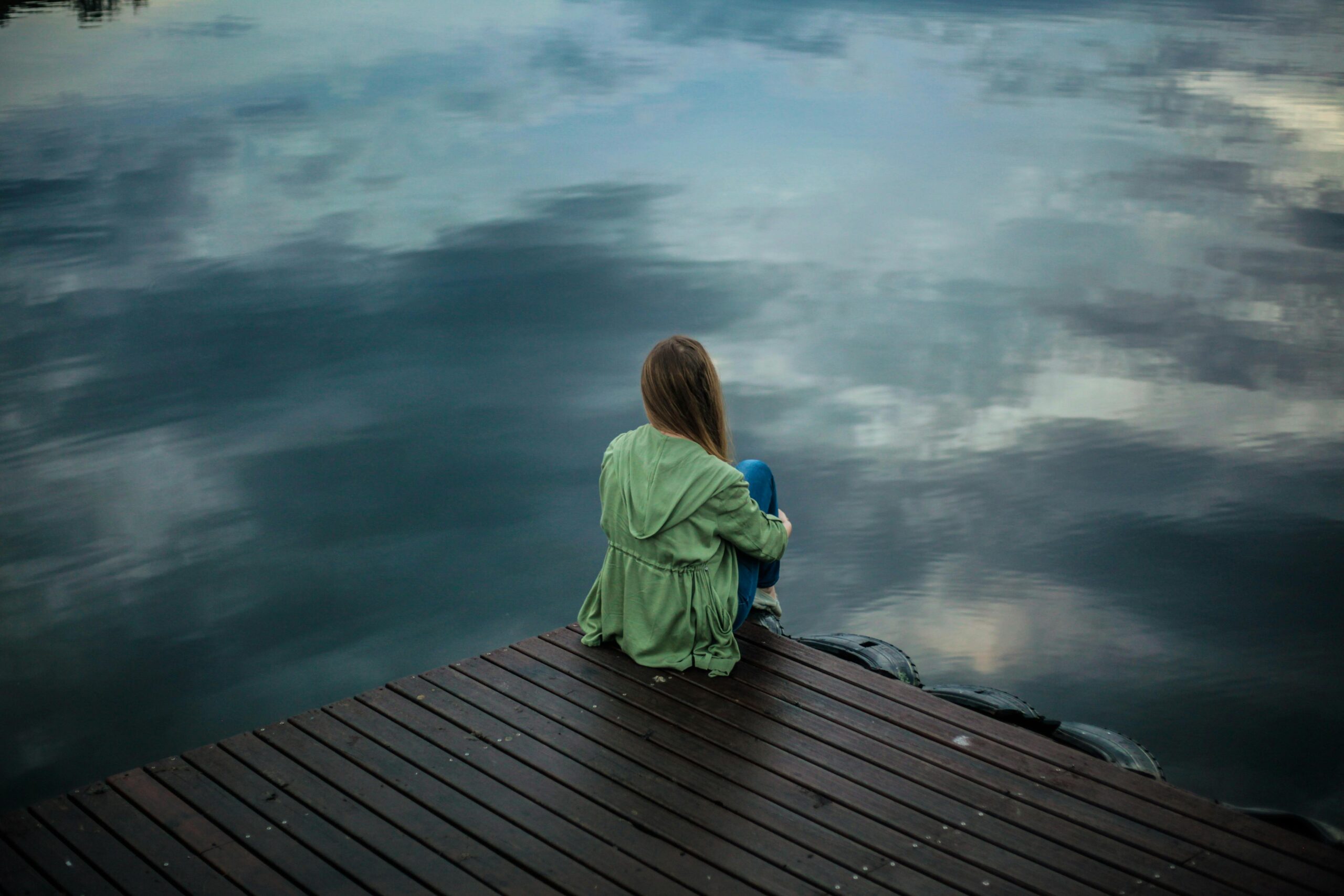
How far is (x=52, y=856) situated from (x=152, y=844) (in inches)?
8.6

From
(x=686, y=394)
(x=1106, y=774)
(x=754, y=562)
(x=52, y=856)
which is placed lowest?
(x=52, y=856)

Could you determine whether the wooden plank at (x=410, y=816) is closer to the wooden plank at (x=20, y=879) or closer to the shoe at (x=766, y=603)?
the wooden plank at (x=20, y=879)

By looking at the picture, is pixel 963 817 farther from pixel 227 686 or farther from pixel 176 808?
pixel 227 686

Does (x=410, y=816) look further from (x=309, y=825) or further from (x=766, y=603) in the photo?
(x=766, y=603)

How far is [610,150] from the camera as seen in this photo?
14.5 m

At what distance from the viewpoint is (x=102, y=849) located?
2844 mm

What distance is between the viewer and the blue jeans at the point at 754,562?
11.8 feet

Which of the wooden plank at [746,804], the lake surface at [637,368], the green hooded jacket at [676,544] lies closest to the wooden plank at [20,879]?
the wooden plank at [746,804]

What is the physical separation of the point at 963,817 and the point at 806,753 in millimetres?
461

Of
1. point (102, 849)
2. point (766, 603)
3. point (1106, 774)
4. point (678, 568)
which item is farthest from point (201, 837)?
point (1106, 774)

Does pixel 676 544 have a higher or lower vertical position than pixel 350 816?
higher

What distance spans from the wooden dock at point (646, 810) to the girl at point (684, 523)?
0.52 feet

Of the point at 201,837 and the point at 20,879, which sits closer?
the point at 20,879

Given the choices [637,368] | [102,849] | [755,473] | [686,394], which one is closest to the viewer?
[102,849]
